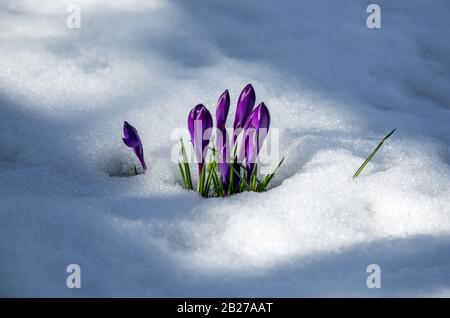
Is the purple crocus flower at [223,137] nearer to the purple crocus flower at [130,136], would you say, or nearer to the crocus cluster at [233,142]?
the crocus cluster at [233,142]

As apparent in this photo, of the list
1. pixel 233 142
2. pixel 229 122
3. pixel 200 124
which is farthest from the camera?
pixel 229 122

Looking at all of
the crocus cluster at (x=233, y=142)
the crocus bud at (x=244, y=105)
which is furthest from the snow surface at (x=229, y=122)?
the crocus bud at (x=244, y=105)

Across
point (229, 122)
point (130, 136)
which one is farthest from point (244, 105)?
point (229, 122)

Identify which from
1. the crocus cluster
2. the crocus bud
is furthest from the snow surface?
the crocus bud

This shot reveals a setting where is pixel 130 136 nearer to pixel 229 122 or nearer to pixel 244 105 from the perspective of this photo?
pixel 244 105

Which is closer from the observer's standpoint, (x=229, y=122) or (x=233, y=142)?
(x=233, y=142)

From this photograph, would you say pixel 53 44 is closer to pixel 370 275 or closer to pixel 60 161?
pixel 60 161

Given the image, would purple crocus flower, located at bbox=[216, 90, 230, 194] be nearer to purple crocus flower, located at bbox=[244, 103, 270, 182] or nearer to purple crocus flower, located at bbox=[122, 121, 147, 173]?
purple crocus flower, located at bbox=[244, 103, 270, 182]
